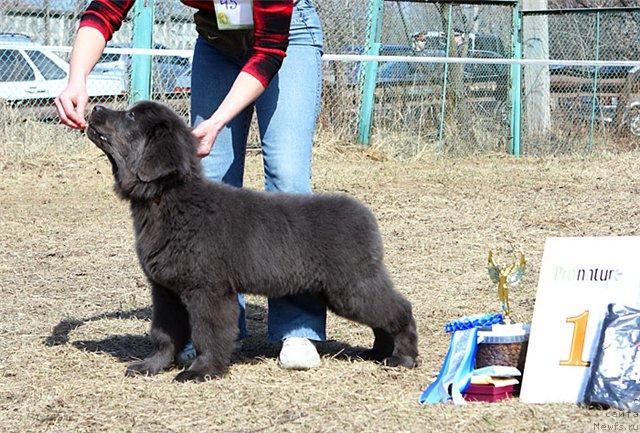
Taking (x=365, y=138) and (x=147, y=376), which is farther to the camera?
(x=365, y=138)

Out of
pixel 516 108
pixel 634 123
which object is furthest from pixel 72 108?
pixel 634 123

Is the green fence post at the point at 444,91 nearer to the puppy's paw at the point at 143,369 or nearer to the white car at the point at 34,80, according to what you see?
the white car at the point at 34,80

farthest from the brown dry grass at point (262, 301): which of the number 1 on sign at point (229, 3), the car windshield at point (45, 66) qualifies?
the number 1 on sign at point (229, 3)

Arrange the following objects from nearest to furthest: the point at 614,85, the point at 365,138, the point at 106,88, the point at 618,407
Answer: the point at 618,407
the point at 106,88
the point at 365,138
the point at 614,85

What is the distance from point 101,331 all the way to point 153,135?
147 cm

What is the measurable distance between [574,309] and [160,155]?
1.76 metres

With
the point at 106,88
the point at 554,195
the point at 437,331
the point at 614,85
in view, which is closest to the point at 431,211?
the point at 554,195

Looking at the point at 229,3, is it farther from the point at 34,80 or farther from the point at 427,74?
the point at 427,74

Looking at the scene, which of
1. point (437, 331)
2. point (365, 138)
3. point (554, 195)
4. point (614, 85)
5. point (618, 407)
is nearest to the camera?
point (618, 407)

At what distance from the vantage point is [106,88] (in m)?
10.8

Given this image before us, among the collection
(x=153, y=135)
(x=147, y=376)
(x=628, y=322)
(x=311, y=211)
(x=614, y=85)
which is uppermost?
(x=614, y=85)

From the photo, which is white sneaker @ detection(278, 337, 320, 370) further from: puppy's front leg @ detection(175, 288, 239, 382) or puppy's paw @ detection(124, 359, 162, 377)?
puppy's paw @ detection(124, 359, 162, 377)

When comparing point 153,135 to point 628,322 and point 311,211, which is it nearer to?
point 311,211

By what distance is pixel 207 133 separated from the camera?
4.00m
